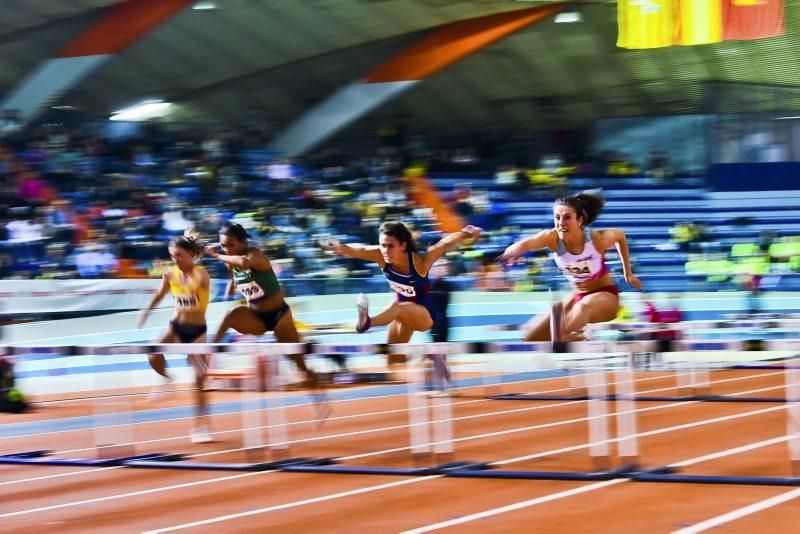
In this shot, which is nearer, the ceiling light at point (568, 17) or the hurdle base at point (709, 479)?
the hurdle base at point (709, 479)

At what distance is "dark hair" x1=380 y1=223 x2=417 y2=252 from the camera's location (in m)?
9.96

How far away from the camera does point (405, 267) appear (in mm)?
10203

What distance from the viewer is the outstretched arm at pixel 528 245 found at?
360 inches

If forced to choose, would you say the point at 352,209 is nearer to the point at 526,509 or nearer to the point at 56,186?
the point at 56,186

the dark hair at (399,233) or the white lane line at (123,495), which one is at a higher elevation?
the dark hair at (399,233)

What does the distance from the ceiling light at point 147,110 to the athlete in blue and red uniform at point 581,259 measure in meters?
27.0

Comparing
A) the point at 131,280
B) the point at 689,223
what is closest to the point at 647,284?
the point at 689,223

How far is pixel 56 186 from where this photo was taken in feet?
78.2

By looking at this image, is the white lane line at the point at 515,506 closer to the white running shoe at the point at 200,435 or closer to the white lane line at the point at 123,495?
the white lane line at the point at 123,495

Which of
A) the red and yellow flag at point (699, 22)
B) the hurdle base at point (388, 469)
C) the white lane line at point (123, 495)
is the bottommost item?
the white lane line at point (123, 495)

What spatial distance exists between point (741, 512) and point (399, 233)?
4247mm

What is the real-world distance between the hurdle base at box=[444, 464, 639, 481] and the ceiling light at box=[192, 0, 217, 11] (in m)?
23.3

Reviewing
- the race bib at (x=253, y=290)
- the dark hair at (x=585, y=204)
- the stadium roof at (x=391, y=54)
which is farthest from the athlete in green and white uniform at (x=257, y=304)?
the stadium roof at (x=391, y=54)

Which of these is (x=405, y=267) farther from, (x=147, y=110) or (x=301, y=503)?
(x=147, y=110)
